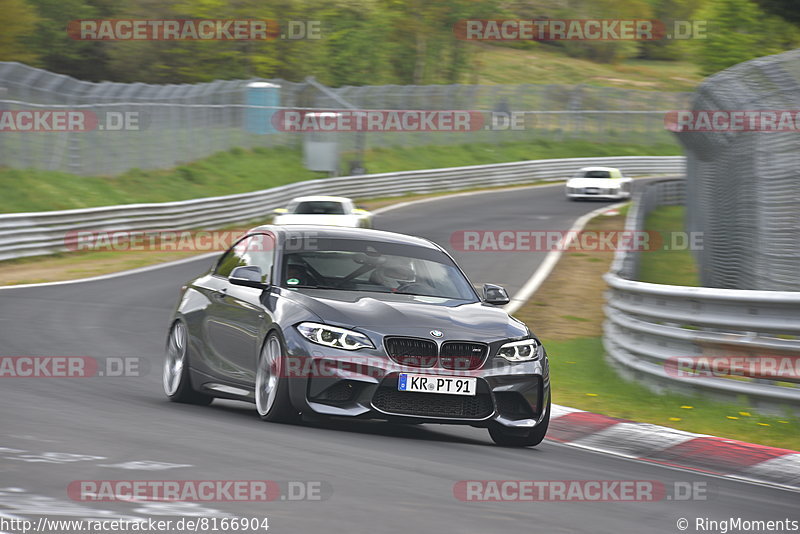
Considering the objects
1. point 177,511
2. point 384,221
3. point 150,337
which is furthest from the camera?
point 384,221

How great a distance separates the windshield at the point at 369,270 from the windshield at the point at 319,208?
17.7 m

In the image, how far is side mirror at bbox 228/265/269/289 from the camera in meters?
9.41

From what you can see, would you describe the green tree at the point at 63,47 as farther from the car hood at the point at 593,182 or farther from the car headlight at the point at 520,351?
the car headlight at the point at 520,351

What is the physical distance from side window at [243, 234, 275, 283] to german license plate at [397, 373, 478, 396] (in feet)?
5.24

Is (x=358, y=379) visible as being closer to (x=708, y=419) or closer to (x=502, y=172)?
(x=708, y=419)

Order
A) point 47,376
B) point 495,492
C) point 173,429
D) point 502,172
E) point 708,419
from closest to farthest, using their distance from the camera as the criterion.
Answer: point 495,492 < point 173,429 < point 708,419 < point 47,376 < point 502,172

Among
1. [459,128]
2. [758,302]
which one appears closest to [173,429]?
[758,302]

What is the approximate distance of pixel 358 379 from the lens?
336 inches

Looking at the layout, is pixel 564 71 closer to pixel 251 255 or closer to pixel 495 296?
pixel 251 255

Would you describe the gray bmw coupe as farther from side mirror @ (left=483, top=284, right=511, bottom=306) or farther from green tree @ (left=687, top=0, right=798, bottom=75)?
green tree @ (left=687, top=0, right=798, bottom=75)

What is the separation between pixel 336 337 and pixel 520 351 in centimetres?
130

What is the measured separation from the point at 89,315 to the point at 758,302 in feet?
31.7

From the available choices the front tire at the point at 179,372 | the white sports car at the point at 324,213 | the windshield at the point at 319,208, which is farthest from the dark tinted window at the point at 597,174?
the front tire at the point at 179,372

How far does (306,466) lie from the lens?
22.7 ft
